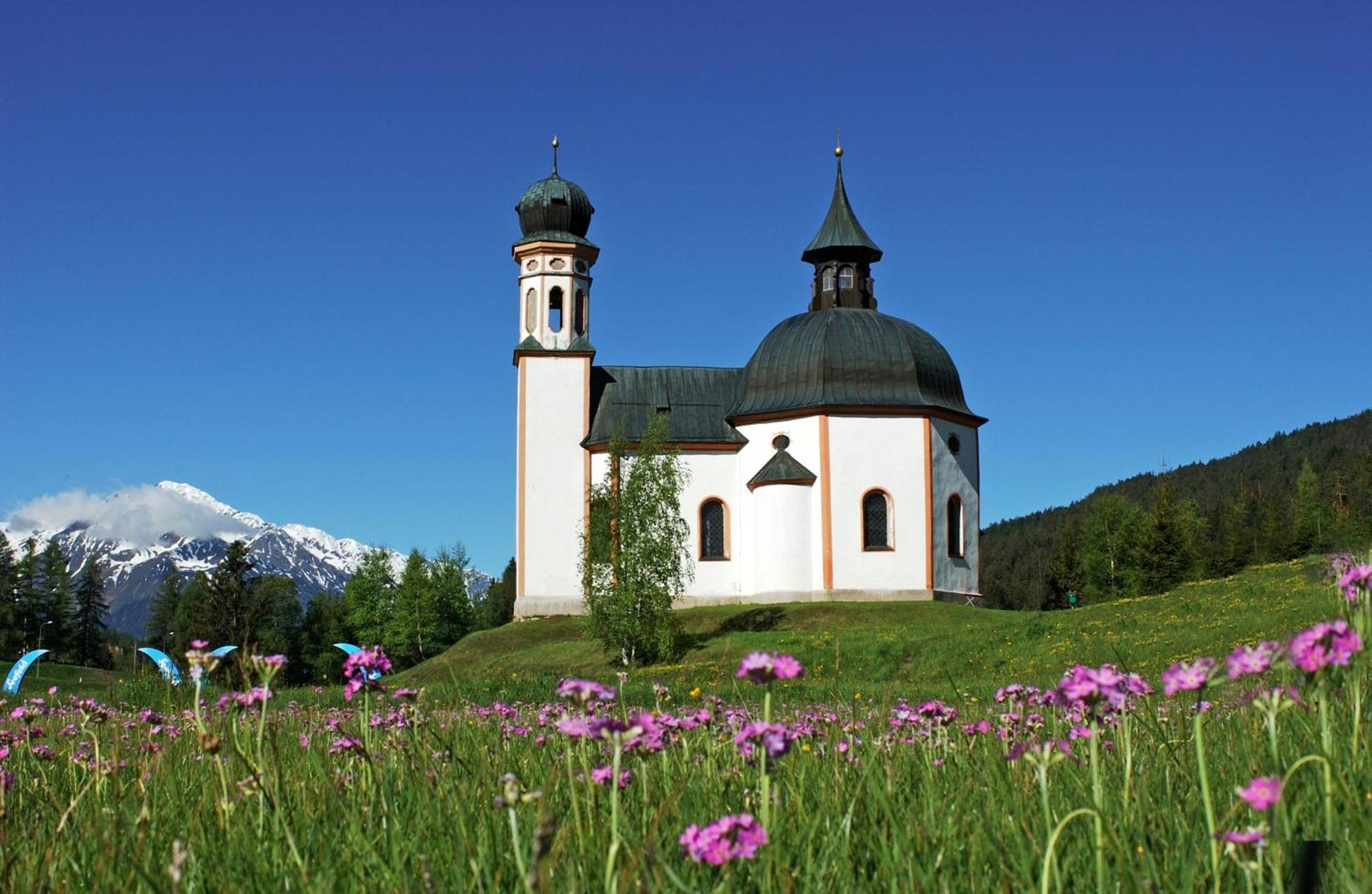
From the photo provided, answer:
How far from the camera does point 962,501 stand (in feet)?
147

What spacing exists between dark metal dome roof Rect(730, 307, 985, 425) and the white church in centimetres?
7

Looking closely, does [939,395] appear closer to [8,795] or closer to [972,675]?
[972,675]

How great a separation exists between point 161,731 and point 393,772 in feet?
7.09

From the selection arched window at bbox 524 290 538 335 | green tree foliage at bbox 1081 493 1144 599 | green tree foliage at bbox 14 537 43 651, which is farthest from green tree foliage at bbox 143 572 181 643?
green tree foliage at bbox 1081 493 1144 599

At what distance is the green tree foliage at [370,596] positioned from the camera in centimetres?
8131

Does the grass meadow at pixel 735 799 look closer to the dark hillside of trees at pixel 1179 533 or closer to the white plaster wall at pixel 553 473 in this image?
the white plaster wall at pixel 553 473

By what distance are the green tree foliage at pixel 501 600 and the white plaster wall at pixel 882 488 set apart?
56.6 meters

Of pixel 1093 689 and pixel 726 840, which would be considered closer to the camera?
pixel 726 840

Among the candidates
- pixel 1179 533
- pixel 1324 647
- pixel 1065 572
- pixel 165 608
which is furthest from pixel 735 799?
pixel 165 608

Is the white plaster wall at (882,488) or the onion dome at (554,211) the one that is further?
the onion dome at (554,211)

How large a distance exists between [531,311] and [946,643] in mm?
27246

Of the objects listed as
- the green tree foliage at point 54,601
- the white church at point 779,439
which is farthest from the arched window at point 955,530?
the green tree foliage at point 54,601

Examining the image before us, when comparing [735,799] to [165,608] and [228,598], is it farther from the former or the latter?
[165,608]

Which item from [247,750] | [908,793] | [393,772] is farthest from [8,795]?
[908,793]
